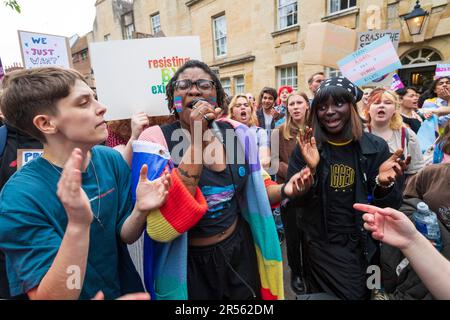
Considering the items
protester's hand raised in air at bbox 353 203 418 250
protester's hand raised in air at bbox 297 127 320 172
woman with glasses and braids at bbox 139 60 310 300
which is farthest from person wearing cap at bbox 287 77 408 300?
protester's hand raised in air at bbox 353 203 418 250

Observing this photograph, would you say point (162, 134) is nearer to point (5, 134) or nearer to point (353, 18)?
point (5, 134)

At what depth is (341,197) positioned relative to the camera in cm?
199

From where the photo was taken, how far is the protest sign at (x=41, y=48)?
327 centimetres

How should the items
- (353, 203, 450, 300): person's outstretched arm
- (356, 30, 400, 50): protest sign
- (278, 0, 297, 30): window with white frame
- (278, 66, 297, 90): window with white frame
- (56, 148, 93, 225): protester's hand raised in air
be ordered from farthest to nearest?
(278, 66, 297, 90): window with white frame < (278, 0, 297, 30): window with white frame < (356, 30, 400, 50): protest sign < (353, 203, 450, 300): person's outstretched arm < (56, 148, 93, 225): protester's hand raised in air

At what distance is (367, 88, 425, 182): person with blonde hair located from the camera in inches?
110

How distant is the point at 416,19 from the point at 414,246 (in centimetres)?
746

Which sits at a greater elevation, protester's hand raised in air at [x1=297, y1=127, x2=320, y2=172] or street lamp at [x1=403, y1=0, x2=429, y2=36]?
street lamp at [x1=403, y1=0, x2=429, y2=36]

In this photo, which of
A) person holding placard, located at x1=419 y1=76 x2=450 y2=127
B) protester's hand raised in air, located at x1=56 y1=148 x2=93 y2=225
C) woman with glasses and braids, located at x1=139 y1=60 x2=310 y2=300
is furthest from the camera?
person holding placard, located at x1=419 y1=76 x2=450 y2=127

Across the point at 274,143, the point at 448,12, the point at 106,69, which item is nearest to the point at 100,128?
the point at 106,69

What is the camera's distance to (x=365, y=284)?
6.33 feet

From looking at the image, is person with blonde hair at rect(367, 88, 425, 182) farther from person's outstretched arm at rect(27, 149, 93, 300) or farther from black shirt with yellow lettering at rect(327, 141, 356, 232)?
person's outstretched arm at rect(27, 149, 93, 300)

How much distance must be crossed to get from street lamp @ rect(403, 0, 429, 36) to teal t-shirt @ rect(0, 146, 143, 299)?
770 cm

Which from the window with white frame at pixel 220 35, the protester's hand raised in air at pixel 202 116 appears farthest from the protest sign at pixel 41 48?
the window with white frame at pixel 220 35

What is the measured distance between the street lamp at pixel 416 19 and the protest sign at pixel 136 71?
678 centimetres
